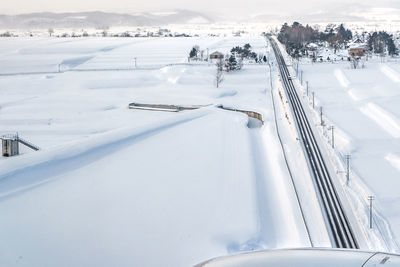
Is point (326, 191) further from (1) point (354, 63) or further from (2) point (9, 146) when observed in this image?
(1) point (354, 63)

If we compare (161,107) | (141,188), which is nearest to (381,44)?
(161,107)

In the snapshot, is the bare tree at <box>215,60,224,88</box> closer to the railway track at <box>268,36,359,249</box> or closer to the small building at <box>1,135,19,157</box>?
the railway track at <box>268,36,359,249</box>

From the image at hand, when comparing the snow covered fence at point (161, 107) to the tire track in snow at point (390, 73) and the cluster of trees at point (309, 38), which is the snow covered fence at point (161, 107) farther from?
the cluster of trees at point (309, 38)

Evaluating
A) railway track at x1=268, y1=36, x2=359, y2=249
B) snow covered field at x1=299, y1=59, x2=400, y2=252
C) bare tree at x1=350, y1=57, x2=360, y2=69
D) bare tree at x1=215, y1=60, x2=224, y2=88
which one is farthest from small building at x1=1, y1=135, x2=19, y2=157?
bare tree at x1=350, y1=57, x2=360, y2=69

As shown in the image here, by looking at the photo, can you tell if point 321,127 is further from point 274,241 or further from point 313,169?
point 274,241

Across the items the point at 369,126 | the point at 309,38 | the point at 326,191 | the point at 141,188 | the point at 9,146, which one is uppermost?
the point at 309,38

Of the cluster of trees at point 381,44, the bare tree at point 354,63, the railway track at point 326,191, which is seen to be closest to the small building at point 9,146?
the railway track at point 326,191
